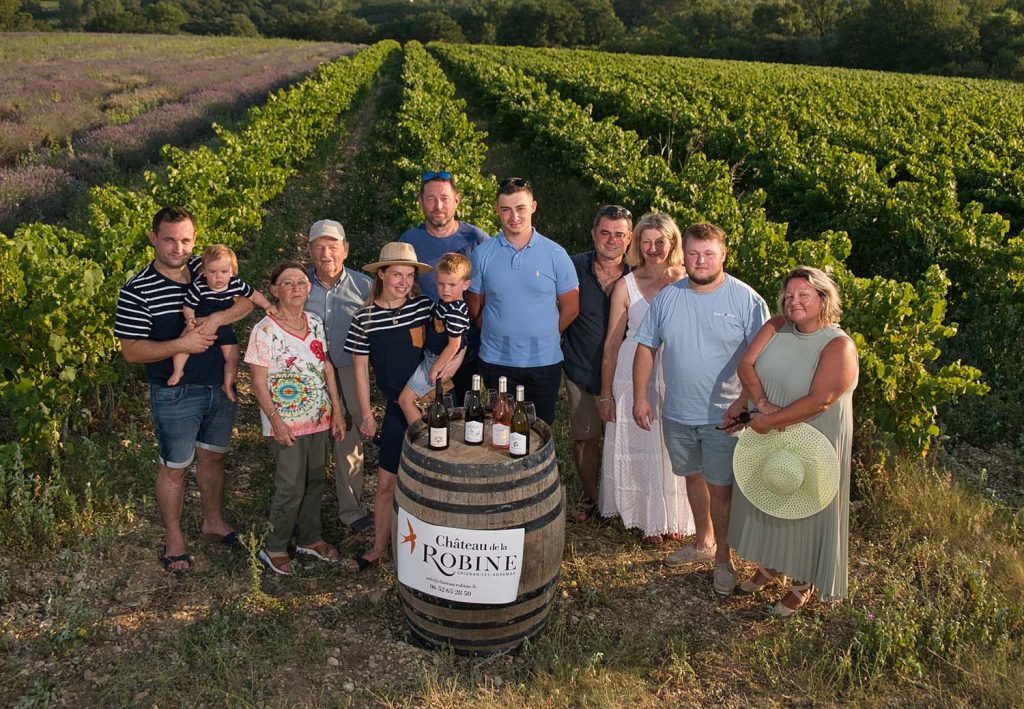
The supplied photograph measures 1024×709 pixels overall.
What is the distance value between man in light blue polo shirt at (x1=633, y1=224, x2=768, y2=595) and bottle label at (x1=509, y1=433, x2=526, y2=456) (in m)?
1.11

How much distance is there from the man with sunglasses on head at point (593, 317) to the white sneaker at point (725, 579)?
46.6 inches

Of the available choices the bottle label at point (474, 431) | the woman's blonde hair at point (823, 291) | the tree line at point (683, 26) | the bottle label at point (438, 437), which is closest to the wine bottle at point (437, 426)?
the bottle label at point (438, 437)

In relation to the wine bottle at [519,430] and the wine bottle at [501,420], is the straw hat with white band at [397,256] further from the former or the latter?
the wine bottle at [519,430]

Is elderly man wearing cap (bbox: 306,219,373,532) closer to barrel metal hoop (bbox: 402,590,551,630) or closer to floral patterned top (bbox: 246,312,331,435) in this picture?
floral patterned top (bbox: 246,312,331,435)

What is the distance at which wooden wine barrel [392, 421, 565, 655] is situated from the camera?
3.55m

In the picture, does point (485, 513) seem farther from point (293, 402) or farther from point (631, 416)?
point (631, 416)

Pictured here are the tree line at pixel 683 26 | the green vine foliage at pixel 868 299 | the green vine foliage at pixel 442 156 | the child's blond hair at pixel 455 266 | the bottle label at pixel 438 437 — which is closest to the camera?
the bottle label at pixel 438 437

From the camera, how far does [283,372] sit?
4.40 metres

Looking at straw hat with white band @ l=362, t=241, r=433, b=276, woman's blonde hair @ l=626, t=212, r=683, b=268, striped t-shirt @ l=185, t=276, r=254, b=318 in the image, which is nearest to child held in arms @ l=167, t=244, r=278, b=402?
striped t-shirt @ l=185, t=276, r=254, b=318

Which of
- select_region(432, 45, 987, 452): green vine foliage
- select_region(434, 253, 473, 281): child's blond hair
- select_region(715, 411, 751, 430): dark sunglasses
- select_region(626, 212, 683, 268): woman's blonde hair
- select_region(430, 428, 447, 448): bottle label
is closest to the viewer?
select_region(430, 428, 447, 448): bottle label

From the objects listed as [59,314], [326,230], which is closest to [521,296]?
[326,230]

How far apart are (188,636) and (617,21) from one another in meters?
95.2

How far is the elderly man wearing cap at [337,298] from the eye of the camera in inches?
187

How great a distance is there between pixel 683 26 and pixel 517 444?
8379cm
